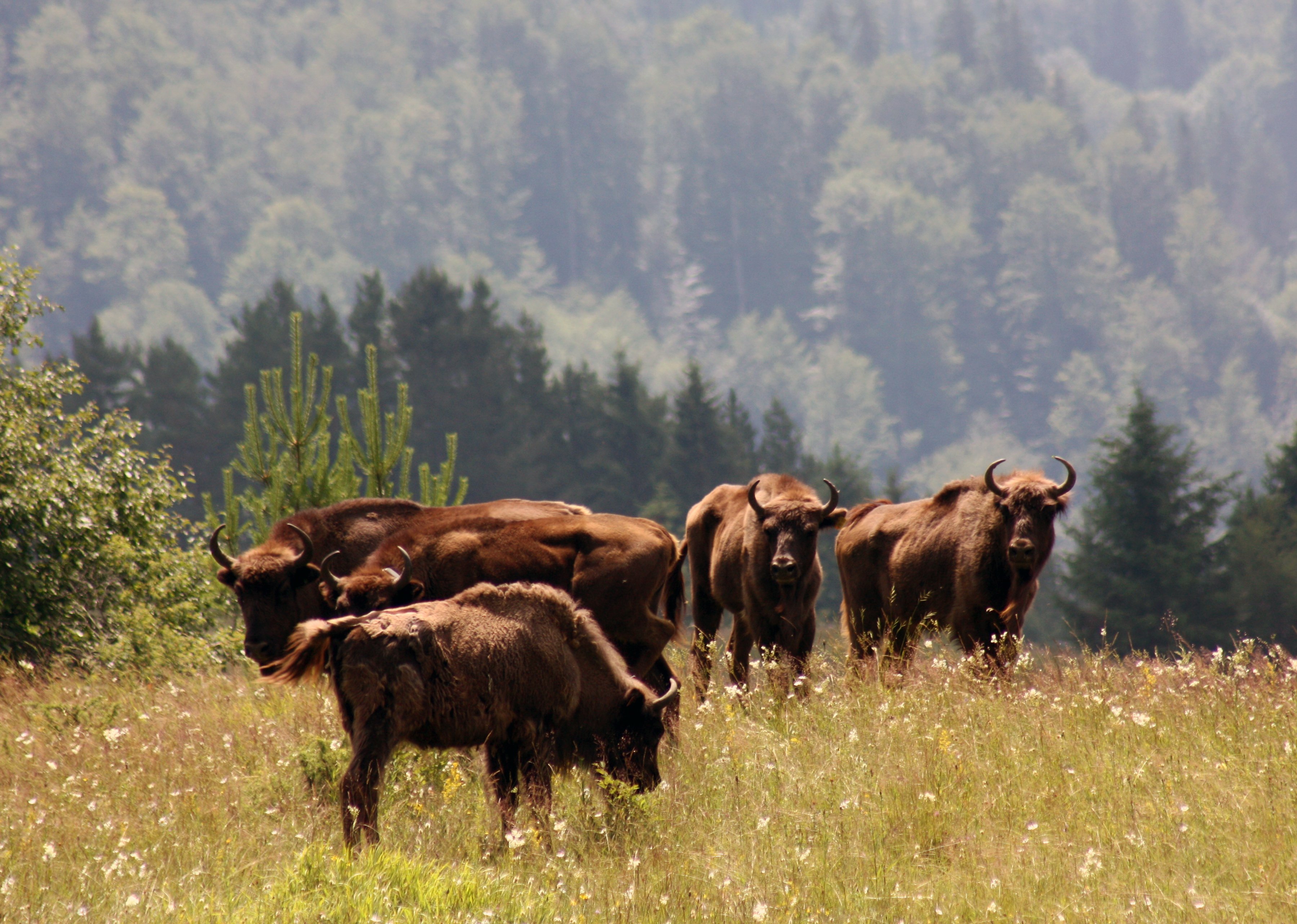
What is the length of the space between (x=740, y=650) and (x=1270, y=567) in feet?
85.9

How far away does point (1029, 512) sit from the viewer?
30.4 ft

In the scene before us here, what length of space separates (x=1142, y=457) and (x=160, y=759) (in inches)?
1179

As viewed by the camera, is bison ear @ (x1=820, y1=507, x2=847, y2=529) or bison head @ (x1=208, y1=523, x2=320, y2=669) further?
bison ear @ (x1=820, y1=507, x2=847, y2=529)

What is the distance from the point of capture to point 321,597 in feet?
31.0

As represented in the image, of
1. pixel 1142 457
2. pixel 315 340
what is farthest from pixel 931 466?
pixel 1142 457

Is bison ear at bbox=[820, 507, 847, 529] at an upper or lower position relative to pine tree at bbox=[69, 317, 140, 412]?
upper

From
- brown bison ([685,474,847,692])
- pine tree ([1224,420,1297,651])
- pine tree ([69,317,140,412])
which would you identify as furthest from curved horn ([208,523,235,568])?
pine tree ([69,317,140,412])

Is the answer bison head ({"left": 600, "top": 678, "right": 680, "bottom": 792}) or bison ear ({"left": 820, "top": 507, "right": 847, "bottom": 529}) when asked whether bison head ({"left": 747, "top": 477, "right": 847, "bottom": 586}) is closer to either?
bison ear ({"left": 820, "top": 507, "right": 847, "bottom": 529})

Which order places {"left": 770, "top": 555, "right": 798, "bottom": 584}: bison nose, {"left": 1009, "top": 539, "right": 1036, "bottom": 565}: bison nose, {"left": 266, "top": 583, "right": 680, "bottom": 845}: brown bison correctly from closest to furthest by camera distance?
1. {"left": 266, "top": 583, "right": 680, "bottom": 845}: brown bison
2. {"left": 1009, "top": 539, "right": 1036, "bottom": 565}: bison nose
3. {"left": 770, "top": 555, "right": 798, "bottom": 584}: bison nose

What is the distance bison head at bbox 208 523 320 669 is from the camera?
9.31 m

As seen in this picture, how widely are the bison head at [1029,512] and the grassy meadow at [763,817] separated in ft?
3.28

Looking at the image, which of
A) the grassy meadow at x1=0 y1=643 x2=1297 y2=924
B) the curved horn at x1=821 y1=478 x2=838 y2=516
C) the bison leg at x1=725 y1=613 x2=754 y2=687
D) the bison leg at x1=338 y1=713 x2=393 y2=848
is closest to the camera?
the grassy meadow at x1=0 y1=643 x2=1297 y2=924

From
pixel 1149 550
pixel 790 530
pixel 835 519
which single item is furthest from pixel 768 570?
pixel 1149 550

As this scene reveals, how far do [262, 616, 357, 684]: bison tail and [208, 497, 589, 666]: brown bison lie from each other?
274 centimetres
